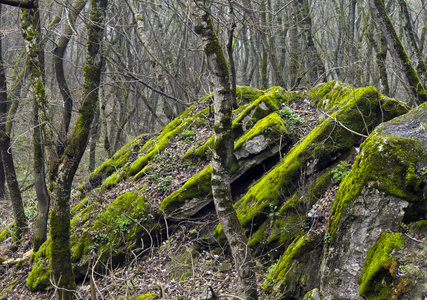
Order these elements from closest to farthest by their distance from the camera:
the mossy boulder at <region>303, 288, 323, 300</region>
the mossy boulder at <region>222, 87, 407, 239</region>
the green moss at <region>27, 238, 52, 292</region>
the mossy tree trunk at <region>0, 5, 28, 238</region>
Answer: the mossy boulder at <region>303, 288, 323, 300</region> < the mossy boulder at <region>222, 87, 407, 239</region> < the green moss at <region>27, 238, 52, 292</region> < the mossy tree trunk at <region>0, 5, 28, 238</region>

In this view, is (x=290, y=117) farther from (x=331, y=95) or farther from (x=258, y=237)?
(x=258, y=237)

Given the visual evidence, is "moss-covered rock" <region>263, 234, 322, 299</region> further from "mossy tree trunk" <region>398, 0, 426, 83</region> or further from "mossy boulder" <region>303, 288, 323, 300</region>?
"mossy tree trunk" <region>398, 0, 426, 83</region>

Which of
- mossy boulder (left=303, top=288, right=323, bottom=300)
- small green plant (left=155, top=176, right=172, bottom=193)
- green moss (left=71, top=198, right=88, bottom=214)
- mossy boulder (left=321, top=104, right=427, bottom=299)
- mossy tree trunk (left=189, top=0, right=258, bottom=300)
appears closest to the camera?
mossy boulder (left=321, top=104, right=427, bottom=299)

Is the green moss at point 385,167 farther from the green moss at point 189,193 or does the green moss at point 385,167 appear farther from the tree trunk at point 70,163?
the tree trunk at point 70,163

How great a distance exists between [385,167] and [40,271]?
690cm

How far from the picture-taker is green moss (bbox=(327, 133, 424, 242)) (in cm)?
378

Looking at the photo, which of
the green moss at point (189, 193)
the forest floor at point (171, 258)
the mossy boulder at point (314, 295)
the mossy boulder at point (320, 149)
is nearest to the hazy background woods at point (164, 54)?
the mossy boulder at point (320, 149)

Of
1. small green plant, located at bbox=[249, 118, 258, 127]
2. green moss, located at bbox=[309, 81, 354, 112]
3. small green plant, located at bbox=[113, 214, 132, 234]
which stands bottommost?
small green plant, located at bbox=[113, 214, 132, 234]

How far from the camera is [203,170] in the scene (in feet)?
23.6

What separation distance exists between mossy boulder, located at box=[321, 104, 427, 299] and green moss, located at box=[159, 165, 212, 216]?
316 centimetres

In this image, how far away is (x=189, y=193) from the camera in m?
6.96

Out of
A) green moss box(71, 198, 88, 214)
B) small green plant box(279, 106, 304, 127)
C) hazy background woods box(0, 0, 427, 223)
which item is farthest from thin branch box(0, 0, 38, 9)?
small green plant box(279, 106, 304, 127)

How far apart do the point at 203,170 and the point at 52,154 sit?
3.14 meters

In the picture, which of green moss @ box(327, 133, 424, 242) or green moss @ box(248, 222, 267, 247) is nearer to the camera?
green moss @ box(327, 133, 424, 242)
